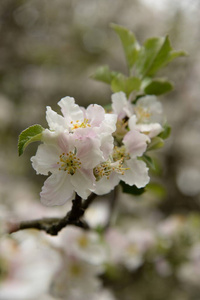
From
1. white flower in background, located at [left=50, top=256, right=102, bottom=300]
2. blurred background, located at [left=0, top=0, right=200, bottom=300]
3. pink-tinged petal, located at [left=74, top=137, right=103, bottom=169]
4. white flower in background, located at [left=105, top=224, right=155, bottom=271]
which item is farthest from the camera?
blurred background, located at [left=0, top=0, right=200, bottom=300]

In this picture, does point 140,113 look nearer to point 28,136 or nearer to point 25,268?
point 28,136

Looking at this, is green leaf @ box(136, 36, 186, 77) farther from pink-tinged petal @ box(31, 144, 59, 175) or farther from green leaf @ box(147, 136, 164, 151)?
pink-tinged petal @ box(31, 144, 59, 175)

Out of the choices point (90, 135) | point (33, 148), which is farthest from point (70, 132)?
point (33, 148)

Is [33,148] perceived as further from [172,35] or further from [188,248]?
[188,248]

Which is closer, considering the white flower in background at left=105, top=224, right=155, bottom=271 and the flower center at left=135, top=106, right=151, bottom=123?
the flower center at left=135, top=106, right=151, bottom=123

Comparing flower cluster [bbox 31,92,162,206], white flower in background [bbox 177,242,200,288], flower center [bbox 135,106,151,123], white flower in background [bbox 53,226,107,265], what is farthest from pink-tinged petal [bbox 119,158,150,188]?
white flower in background [bbox 177,242,200,288]

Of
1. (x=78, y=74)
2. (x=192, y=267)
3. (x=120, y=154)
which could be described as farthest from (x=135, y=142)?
(x=78, y=74)
